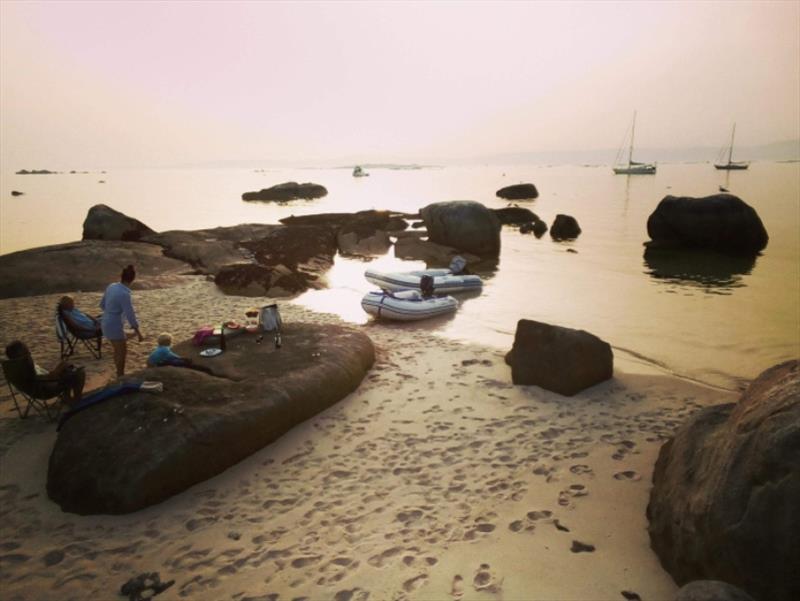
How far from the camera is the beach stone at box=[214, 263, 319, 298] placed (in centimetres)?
1861

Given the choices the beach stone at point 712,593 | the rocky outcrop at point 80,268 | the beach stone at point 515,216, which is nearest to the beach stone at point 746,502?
the beach stone at point 712,593

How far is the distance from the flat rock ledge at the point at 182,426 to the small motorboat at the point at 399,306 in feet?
20.8

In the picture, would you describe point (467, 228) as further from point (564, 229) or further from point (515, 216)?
point (515, 216)

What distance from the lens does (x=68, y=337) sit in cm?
1109

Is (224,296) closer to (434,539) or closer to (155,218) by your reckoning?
(434,539)

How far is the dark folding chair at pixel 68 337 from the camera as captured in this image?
10.7 m

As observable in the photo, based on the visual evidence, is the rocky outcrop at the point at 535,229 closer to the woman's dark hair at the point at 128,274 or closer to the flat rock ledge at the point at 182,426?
the flat rock ledge at the point at 182,426

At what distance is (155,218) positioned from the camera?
5303 centimetres

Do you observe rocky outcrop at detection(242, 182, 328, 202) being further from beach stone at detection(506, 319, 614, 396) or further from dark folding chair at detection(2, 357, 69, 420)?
beach stone at detection(506, 319, 614, 396)

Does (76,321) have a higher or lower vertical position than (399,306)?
higher

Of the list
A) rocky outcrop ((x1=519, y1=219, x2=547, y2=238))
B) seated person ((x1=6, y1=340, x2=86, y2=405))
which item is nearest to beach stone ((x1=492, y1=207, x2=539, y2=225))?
rocky outcrop ((x1=519, y1=219, x2=547, y2=238))

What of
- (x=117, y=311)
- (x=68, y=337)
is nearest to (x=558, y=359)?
(x=117, y=311)

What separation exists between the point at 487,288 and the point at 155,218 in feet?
143

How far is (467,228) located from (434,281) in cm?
1033
